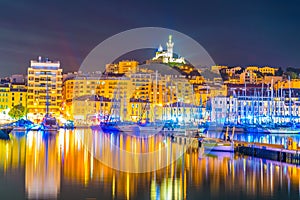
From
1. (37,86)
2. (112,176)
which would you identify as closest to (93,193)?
(112,176)

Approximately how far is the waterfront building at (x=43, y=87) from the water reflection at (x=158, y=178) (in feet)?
179

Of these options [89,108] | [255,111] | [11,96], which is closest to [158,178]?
[255,111]

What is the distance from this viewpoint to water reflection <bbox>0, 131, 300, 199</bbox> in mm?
15977

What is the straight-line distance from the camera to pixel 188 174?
20.0m

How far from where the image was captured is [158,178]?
18734 mm

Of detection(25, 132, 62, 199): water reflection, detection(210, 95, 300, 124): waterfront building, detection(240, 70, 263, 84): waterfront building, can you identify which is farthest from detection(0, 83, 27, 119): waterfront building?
detection(240, 70, 263, 84): waterfront building

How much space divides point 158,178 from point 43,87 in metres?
65.9

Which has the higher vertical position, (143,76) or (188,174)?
(143,76)

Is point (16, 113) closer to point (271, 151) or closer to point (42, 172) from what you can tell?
point (271, 151)

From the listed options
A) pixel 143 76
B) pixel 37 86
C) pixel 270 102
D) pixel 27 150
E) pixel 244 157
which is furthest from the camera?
pixel 143 76

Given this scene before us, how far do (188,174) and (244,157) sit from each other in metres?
7.07

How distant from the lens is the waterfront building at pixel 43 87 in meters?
79.9

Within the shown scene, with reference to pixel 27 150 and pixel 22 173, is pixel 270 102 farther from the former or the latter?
pixel 22 173

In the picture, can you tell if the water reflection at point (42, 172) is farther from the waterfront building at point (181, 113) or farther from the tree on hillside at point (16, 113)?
the tree on hillside at point (16, 113)
